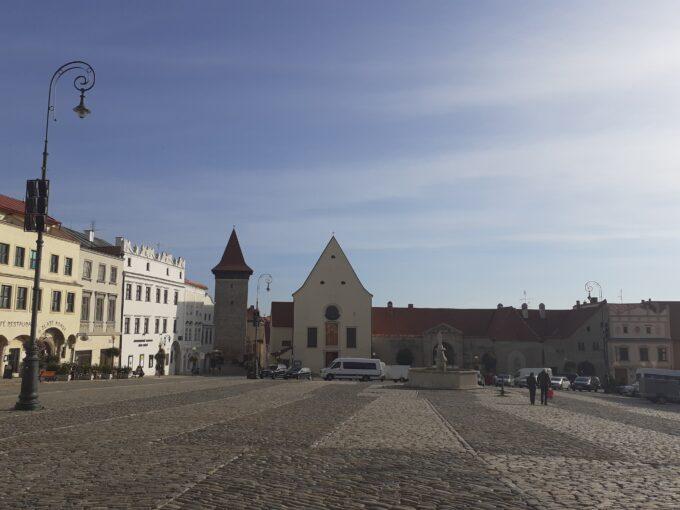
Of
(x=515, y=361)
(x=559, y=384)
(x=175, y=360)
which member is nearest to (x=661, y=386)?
(x=559, y=384)

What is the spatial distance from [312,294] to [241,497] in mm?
65883

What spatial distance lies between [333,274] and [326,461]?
63898 millimetres

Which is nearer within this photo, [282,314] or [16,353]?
[16,353]

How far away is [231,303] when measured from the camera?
76.3 metres

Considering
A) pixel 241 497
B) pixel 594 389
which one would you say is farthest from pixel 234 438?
pixel 594 389

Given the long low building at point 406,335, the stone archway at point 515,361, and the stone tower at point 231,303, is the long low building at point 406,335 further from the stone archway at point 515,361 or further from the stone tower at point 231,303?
the stone tower at point 231,303

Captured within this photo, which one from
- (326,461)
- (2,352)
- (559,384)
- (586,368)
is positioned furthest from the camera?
(586,368)

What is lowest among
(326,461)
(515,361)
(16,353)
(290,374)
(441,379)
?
(290,374)

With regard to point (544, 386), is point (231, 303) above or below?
above

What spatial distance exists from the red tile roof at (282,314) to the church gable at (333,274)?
18.4ft

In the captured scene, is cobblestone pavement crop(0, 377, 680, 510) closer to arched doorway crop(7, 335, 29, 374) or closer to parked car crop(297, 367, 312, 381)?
arched doorway crop(7, 335, 29, 374)

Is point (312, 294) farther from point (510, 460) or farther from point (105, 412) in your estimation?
point (510, 460)

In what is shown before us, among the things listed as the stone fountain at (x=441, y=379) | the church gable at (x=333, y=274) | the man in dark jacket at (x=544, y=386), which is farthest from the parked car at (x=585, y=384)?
the man in dark jacket at (x=544, y=386)

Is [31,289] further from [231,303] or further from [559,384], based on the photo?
[559,384]
